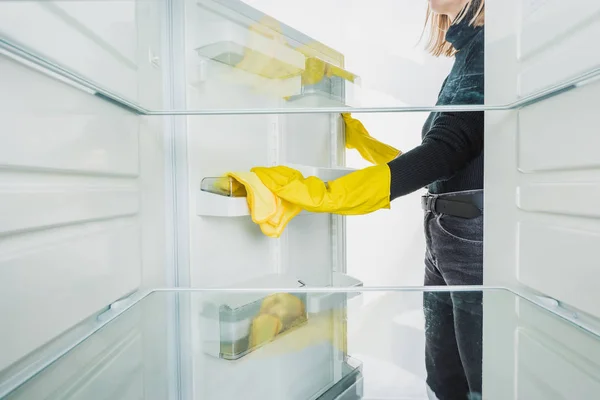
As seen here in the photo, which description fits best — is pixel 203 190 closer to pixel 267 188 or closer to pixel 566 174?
pixel 267 188

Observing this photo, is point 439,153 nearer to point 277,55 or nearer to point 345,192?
point 345,192

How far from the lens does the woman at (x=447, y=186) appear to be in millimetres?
1139

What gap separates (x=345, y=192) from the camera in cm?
121

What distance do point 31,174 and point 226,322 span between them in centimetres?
58

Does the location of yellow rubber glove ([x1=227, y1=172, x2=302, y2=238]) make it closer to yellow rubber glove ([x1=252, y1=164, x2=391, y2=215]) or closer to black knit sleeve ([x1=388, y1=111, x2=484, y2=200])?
yellow rubber glove ([x1=252, y1=164, x2=391, y2=215])

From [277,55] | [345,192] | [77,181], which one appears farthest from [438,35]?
[77,181]

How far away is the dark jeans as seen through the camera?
2.83 ft

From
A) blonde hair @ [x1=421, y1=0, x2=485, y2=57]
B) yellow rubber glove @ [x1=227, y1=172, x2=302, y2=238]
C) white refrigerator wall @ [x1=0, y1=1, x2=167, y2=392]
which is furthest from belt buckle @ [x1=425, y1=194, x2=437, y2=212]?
white refrigerator wall @ [x1=0, y1=1, x2=167, y2=392]

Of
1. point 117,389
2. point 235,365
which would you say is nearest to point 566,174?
point 235,365

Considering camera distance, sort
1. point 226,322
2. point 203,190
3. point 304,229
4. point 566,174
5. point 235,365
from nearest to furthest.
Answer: point 566,174, point 235,365, point 226,322, point 203,190, point 304,229

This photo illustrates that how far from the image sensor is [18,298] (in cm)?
61

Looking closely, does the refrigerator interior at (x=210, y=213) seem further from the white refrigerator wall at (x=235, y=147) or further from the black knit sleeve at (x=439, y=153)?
the black knit sleeve at (x=439, y=153)

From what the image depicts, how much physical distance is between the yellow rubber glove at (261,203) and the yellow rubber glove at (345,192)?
0.09ft

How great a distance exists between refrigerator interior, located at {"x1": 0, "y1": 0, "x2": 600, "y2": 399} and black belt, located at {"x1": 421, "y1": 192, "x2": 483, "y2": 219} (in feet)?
0.48
